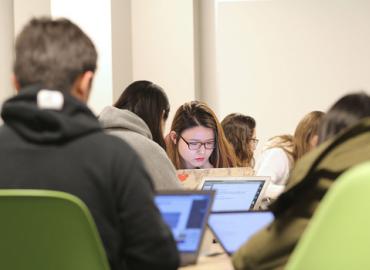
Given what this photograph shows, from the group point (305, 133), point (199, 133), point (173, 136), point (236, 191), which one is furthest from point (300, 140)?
point (236, 191)

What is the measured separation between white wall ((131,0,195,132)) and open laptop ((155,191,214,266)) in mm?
3692

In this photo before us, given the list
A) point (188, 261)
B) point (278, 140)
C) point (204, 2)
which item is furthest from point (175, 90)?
point (188, 261)

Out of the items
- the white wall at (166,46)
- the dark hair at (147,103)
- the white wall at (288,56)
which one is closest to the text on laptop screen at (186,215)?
the dark hair at (147,103)

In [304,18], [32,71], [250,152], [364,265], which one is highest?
[304,18]

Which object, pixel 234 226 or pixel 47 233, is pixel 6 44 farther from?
pixel 47 233

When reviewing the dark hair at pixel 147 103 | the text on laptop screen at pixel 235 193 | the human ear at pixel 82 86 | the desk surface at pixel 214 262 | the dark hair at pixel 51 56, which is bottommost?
the desk surface at pixel 214 262

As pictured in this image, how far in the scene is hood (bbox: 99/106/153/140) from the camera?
269cm

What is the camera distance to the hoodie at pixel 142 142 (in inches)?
104

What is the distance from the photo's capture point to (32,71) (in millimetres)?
1506

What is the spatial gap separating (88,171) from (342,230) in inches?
22.3

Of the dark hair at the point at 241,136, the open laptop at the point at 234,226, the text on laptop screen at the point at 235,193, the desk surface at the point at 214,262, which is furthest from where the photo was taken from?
the dark hair at the point at 241,136

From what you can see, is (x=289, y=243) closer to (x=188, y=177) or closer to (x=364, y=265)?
(x=364, y=265)

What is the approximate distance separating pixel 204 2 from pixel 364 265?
4.80m

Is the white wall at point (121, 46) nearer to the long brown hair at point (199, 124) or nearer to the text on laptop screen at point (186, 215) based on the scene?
the long brown hair at point (199, 124)
